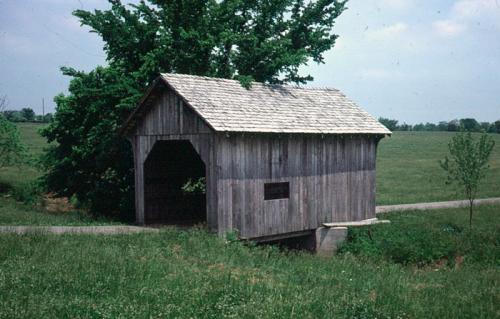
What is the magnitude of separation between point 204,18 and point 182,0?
1.37 meters

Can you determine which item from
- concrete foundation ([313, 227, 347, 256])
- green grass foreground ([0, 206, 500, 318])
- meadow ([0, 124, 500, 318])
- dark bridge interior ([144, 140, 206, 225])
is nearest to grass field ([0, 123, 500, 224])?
dark bridge interior ([144, 140, 206, 225])

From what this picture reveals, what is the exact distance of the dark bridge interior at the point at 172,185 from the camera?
22953 mm

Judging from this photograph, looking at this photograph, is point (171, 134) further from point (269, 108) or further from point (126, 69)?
point (126, 69)

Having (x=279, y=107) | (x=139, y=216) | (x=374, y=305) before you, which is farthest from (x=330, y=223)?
(x=374, y=305)

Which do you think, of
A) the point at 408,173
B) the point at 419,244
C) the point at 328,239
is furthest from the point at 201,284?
the point at 408,173

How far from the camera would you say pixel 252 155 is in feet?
63.9

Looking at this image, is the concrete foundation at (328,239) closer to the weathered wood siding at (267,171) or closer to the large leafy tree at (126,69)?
the weathered wood siding at (267,171)

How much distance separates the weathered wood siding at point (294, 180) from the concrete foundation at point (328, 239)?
16.9 inches

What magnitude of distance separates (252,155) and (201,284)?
321 inches

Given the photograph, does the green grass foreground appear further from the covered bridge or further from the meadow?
the covered bridge

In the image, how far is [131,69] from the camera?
89.2 ft

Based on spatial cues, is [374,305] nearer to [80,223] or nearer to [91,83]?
[80,223]

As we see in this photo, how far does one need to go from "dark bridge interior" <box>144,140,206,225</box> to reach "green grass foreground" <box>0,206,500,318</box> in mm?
5336

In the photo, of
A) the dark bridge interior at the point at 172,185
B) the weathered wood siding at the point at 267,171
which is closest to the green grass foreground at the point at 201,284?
the weathered wood siding at the point at 267,171
